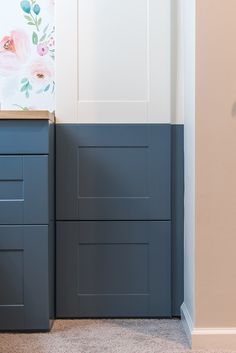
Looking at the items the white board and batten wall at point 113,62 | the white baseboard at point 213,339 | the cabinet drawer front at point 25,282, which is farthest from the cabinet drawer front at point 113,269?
the white board and batten wall at point 113,62

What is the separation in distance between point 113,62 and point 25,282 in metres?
0.96

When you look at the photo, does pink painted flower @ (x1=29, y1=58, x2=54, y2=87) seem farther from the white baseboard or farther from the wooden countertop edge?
the white baseboard

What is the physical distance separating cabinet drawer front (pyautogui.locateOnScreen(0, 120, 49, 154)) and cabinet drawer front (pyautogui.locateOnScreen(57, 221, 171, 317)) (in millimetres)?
380

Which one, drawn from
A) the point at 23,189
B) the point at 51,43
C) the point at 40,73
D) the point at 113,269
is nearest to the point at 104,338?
the point at 113,269

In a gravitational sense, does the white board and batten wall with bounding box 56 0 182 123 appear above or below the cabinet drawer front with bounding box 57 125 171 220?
above

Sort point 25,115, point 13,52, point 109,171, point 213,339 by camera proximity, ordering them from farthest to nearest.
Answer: point 13,52, point 109,171, point 25,115, point 213,339

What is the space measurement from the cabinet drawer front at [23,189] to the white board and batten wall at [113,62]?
302 mm

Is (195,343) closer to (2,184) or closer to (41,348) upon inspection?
(41,348)

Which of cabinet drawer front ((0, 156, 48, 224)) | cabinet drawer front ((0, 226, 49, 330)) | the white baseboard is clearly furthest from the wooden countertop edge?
the white baseboard

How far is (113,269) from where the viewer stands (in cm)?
199

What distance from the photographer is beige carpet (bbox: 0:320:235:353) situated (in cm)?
164

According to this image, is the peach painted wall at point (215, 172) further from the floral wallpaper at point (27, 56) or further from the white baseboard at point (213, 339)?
the floral wallpaper at point (27, 56)

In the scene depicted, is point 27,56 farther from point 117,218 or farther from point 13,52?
point 117,218

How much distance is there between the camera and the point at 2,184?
1.79 meters
